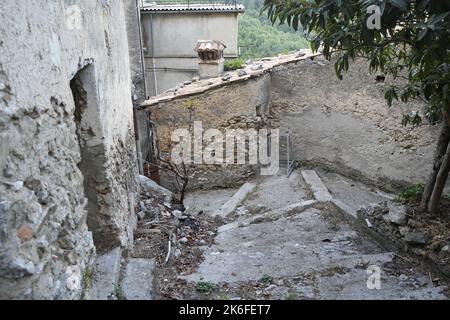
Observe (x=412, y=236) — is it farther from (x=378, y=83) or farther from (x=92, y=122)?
(x=378, y=83)

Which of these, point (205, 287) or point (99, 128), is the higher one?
point (99, 128)

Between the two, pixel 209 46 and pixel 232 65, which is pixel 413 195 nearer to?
pixel 209 46

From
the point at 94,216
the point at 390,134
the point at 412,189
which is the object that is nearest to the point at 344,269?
the point at 412,189

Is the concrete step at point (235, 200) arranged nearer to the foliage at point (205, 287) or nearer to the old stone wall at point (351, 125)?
the old stone wall at point (351, 125)

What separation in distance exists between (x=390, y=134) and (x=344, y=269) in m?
4.07

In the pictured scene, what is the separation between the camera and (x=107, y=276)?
311 cm

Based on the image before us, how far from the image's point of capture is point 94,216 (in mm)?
3764

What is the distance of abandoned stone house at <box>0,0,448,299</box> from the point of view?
1889mm

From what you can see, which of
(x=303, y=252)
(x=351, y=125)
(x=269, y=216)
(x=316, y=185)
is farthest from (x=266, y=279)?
(x=351, y=125)

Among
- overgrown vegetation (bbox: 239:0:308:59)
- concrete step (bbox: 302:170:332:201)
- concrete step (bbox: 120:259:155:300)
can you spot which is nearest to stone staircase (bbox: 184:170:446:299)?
concrete step (bbox: 302:170:332:201)

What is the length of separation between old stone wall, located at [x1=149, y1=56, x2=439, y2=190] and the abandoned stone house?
0.02 metres

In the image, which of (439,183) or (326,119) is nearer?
(439,183)

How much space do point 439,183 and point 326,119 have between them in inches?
148

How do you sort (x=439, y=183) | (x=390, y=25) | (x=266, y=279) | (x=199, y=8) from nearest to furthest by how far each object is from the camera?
(x=390, y=25) → (x=266, y=279) → (x=439, y=183) → (x=199, y=8)
